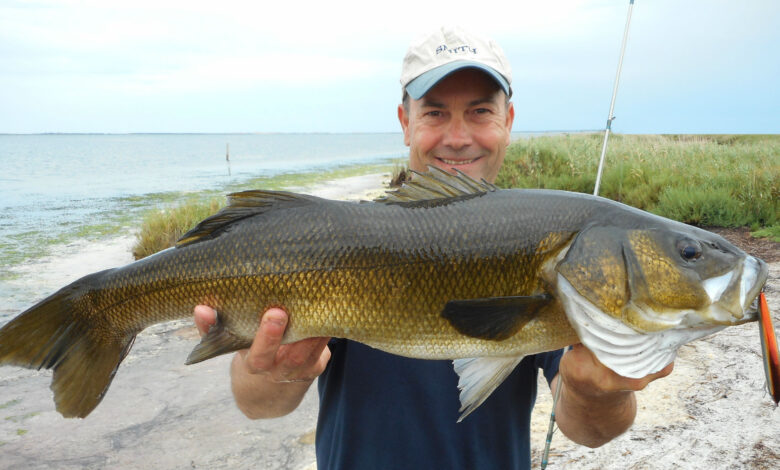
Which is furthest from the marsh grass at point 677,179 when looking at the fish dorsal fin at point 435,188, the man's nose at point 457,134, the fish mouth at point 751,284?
the fish dorsal fin at point 435,188

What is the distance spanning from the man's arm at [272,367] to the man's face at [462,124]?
4.21 feet

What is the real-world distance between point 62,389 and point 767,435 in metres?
3.87

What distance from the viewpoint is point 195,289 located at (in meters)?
2.04

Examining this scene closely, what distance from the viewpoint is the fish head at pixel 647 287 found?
64.7 inches

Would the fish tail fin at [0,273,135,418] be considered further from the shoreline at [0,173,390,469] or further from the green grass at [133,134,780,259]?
the green grass at [133,134,780,259]

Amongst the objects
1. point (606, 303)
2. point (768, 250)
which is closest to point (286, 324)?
point (606, 303)

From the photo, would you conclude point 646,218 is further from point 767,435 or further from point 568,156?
point 568,156

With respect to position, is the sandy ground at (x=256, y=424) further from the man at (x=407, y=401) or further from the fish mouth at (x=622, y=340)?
the fish mouth at (x=622, y=340)

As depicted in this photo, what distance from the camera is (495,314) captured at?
1774 millimetres

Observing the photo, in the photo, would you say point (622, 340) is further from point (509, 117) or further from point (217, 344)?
point (509, 117)

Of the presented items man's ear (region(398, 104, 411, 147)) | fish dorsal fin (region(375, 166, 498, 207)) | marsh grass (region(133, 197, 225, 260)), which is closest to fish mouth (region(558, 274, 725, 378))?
fish dorsal fin (region(375, 166, 498, 207))

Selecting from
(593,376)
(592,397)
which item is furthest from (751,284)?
(592,397)

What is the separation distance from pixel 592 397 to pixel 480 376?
19.6 inches

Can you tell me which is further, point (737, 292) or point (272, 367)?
point (272, 367)
